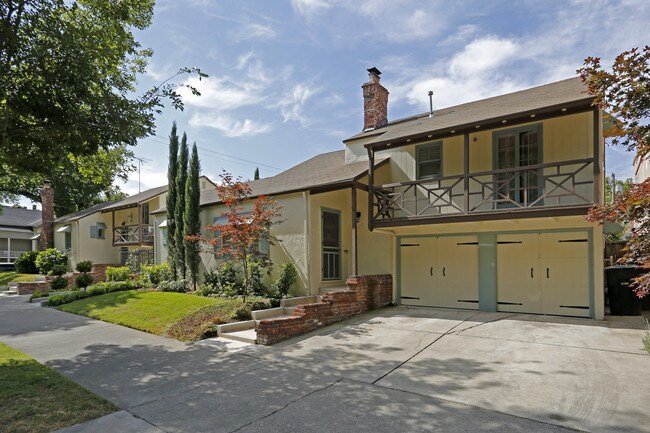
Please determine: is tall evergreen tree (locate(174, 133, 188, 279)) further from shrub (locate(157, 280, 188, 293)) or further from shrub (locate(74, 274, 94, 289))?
shrub (locate(74, 274, 94, 289))

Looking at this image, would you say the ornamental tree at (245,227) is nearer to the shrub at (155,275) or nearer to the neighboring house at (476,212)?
the neighboring house at (476,212)

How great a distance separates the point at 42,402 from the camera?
480cm

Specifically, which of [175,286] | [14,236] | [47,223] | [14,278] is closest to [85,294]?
[175,286]

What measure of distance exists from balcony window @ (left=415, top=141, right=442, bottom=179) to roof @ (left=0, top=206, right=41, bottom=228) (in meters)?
34.8

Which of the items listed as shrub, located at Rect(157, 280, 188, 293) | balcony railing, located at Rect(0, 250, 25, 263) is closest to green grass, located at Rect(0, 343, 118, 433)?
shrub, located at Rect(157, 280, 188, 293)

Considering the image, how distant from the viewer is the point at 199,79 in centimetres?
789

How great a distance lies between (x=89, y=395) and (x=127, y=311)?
6.65m

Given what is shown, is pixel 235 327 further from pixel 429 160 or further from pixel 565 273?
pixel 565 273

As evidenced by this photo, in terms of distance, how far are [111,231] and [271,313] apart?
2115 cm

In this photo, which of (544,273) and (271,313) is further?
(271,313)

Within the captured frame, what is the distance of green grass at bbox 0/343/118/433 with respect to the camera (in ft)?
13.9

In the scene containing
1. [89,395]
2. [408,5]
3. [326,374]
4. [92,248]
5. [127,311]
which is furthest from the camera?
[92,248]

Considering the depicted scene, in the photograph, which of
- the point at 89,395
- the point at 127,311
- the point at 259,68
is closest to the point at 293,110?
the point at 259,68

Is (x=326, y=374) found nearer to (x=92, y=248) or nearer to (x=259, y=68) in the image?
(x=259, y=68)
